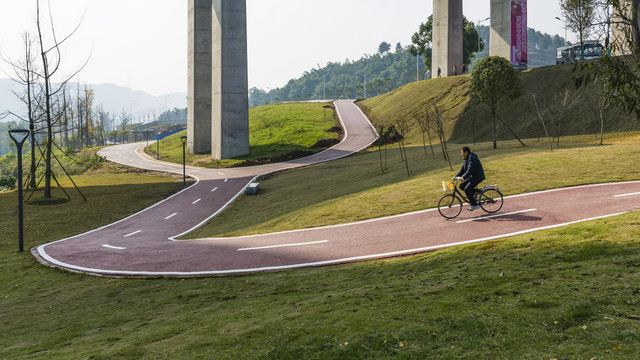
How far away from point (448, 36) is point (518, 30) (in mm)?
10130

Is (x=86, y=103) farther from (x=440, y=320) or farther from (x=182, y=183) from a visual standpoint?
(x=440, y=320)

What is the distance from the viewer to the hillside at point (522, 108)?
3816 cm

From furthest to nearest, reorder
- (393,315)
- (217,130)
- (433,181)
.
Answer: (217,130)
(433,181)
(393,315)

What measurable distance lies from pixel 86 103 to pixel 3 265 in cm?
9117

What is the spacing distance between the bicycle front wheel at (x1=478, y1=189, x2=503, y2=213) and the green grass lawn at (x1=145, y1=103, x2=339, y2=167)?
36466 mm

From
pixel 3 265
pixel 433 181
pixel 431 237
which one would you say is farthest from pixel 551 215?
pixel 3 265

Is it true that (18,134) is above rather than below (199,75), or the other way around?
below

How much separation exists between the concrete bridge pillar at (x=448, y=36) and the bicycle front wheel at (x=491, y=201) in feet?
166

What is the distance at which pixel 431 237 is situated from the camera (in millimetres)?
13852

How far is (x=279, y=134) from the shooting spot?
65.1 meters

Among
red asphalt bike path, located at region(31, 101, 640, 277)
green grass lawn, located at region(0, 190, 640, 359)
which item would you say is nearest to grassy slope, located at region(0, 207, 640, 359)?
green grass lawn, located at region(0, 190, 640, 359)

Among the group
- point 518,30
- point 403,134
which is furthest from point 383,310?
point 518,30

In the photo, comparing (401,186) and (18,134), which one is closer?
(18,134)

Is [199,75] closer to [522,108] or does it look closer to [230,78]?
[230,78]
